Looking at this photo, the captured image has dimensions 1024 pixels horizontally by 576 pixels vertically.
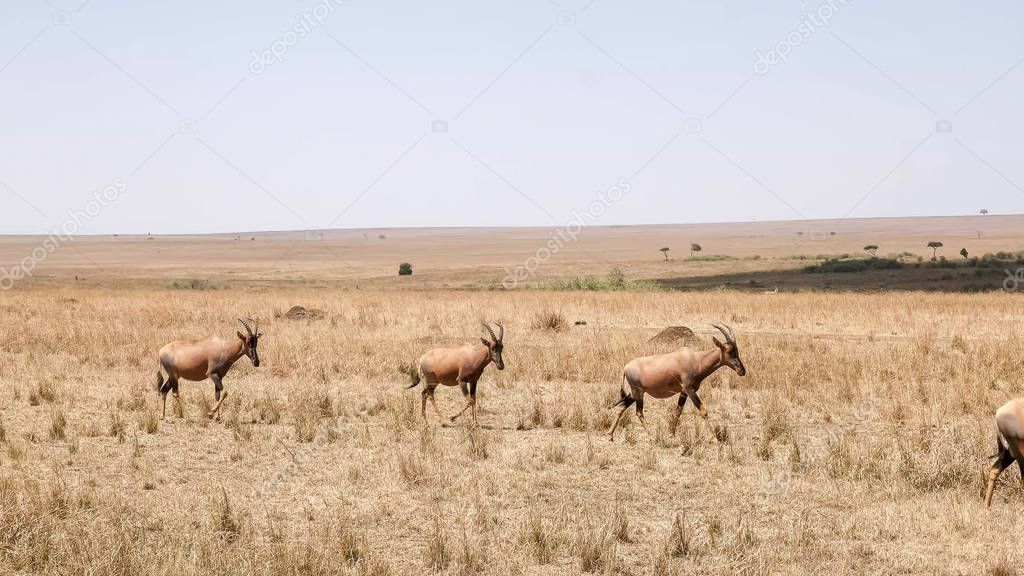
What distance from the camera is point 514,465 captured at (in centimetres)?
1058

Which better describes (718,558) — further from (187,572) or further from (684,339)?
(684,339)

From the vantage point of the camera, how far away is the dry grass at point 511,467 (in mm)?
7477

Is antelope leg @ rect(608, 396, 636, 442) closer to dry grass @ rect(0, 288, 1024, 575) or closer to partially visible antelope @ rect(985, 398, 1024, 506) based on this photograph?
dry grass @ rect(0, 288, 1024, 575)

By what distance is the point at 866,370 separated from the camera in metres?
16.5

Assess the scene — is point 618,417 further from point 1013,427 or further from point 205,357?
point 205,357

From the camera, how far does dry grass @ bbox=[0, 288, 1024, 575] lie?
7.48m

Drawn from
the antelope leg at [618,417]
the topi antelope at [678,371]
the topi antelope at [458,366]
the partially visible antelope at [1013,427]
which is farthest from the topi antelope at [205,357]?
the partially visible antelope at [1013,427]

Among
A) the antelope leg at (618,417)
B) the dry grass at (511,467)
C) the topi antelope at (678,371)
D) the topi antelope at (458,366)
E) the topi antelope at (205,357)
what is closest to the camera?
the dry grass at (511,467)

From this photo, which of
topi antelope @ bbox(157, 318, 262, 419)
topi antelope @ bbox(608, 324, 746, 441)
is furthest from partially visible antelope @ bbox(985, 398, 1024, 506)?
topi antelope @ bbox(157, 318, 262, 419)

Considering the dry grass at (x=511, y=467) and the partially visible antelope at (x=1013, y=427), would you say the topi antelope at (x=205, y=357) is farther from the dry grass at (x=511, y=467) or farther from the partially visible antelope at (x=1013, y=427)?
the partially visible antelope at (x=1013, y=427)

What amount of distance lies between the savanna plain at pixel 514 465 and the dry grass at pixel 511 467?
0.13 ft

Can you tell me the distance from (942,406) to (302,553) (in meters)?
10.2

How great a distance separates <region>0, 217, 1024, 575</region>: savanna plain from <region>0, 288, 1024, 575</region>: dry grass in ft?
0.13

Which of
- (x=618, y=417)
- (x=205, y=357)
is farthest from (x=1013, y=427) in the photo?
(x=205, y=357)
